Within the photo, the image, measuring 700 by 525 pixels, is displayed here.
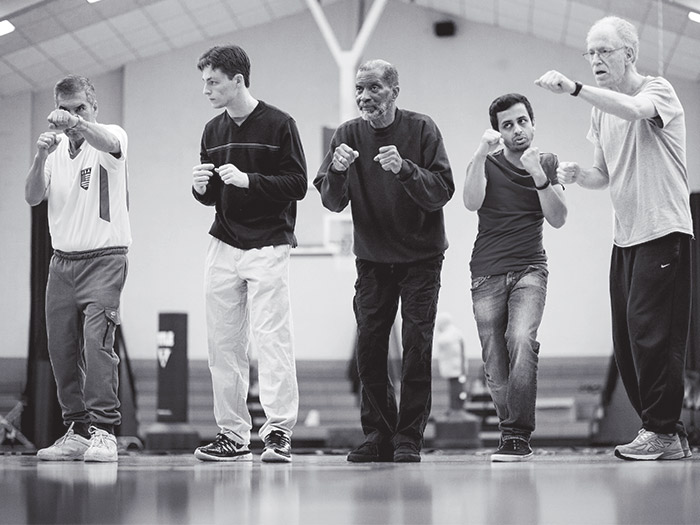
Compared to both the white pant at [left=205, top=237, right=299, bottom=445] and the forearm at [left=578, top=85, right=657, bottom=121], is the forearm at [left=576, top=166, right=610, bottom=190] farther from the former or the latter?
the white pant at [left=205, top=237, right=299, bottom=445]

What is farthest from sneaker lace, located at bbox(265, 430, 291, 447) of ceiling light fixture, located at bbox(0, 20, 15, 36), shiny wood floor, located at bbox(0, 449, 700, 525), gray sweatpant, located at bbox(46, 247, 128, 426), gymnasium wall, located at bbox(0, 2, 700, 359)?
gymnasium wall, located at bbox(0, 2, 700, 359)

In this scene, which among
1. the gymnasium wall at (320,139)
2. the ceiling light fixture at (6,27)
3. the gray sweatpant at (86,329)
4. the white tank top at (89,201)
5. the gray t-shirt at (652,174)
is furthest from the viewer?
the gymnasium wall at (320,139)

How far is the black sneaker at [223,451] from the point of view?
3.16m

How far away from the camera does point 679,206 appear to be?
2.98 metres

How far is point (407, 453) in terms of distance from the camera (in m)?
3.00

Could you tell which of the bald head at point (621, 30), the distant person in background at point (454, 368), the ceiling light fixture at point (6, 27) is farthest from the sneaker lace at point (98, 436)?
the ceiling light fixture at point (6, 27)

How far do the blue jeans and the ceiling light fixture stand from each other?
7.94 metres

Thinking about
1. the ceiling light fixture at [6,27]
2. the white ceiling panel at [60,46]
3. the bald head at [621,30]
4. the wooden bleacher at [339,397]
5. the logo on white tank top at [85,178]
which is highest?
the white ceiling panel at [60,46]

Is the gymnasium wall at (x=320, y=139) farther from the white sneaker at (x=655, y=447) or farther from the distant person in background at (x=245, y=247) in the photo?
the white sneaker at (x=655, y=447)

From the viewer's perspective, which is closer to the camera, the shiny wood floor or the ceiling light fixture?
the shiny wood floor

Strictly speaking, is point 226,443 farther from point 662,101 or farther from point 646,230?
point 662,101

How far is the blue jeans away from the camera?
10.1 ft

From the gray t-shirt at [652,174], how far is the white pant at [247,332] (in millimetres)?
1093

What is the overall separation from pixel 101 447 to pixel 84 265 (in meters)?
0.63
